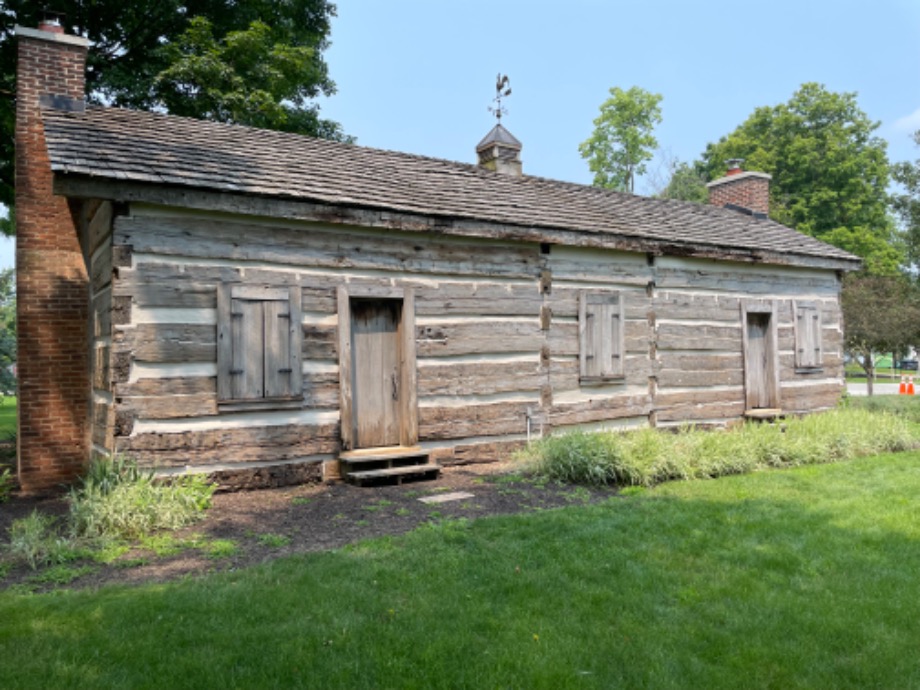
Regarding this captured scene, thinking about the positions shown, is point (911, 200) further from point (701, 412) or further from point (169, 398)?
point (169, 398)

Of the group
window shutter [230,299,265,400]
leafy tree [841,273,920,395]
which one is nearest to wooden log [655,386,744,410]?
window shutter [230,299,265,400]

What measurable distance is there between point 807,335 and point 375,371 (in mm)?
9394

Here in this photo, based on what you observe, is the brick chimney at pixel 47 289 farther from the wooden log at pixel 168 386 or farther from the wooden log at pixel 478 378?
the wooden log at pixel 478 378

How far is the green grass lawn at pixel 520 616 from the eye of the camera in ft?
11.2

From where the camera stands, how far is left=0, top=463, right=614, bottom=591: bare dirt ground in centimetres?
512

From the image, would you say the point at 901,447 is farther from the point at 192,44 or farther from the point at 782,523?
the point at 192,44

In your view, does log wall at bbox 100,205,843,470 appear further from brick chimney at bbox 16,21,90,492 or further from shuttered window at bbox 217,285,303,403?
brick chimney at bbox 16,21,90,492

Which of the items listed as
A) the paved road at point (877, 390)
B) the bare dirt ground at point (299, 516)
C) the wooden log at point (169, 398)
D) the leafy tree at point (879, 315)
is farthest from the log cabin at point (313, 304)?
the paved road at point (877, 390)

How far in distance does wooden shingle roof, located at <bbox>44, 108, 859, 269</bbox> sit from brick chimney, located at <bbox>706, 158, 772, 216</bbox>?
2.45 m

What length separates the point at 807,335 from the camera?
13844 mm

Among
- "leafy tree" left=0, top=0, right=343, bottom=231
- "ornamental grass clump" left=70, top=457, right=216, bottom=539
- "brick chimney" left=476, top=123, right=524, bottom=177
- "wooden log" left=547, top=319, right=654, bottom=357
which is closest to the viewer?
"ornamental grass clump" left=70, top=457, right=216, bottom=539

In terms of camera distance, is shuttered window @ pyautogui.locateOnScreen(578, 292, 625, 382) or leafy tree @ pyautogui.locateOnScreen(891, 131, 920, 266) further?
leafy tree @ pyautogui.locateOnScreen(891, 131, 920, 266)

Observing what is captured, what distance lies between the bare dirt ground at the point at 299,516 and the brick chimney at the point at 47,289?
98 centimetres

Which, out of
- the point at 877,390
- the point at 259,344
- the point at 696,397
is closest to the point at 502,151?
the point at 696,397
